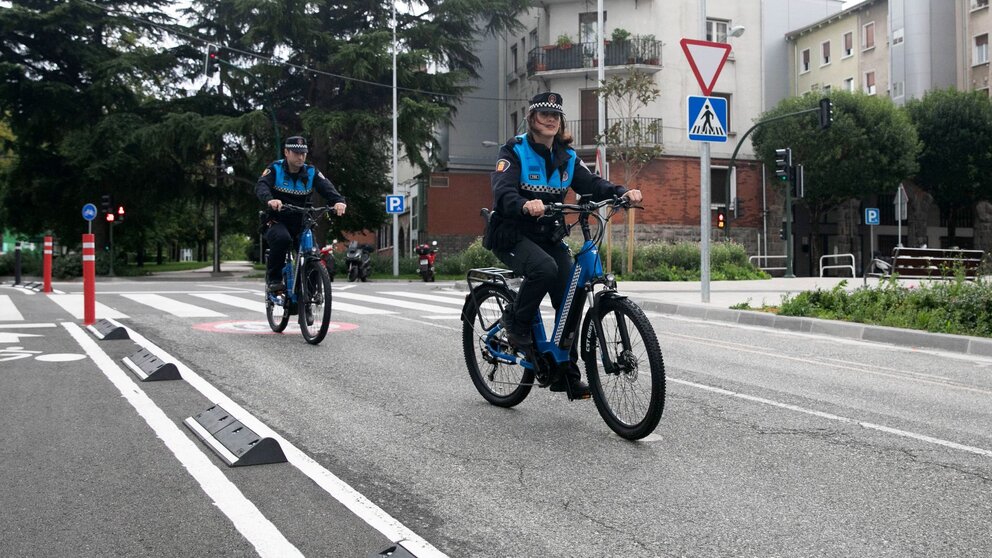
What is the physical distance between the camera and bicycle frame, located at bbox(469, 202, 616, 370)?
16.1 feet

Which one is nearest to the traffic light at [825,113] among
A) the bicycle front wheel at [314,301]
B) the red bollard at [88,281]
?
the bicycle front wheel at [314,301]

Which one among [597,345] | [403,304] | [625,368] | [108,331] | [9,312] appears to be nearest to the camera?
[625,368]

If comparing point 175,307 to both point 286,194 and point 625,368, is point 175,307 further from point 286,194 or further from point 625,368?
point 625,368

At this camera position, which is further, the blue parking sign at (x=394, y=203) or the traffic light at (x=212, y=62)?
the blue parking sign at (x=394, y=203)

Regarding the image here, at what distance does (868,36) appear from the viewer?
150 feet

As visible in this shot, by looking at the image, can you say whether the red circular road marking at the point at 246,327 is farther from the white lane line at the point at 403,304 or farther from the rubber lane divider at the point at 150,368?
the white lane line at the point at 403,304

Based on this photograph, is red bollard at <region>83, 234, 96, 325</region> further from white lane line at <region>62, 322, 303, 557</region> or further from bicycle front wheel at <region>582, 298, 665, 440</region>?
bicycle front wheel at <region>582, 298, 665, 440</region>

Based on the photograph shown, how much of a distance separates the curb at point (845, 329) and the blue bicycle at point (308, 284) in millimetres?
6346

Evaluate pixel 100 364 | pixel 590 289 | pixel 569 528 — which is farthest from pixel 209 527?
pixel 100 364

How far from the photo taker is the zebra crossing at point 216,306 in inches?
498

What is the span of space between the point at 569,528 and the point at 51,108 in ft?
134

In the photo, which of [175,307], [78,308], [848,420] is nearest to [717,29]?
[175,307]

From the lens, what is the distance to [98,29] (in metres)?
40.8

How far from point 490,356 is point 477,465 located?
1.58m
